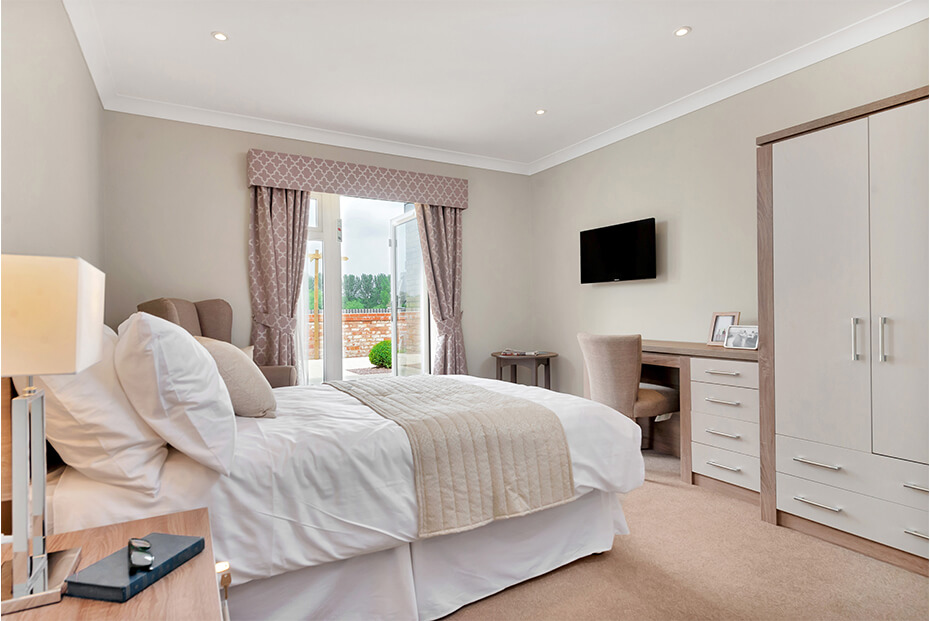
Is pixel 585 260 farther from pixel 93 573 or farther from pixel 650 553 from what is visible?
pixel 93 573

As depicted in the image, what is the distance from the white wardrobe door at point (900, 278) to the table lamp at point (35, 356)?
279cm

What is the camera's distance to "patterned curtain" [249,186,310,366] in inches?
161

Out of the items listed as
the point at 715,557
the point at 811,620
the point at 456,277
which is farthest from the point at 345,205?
the point at 811,620

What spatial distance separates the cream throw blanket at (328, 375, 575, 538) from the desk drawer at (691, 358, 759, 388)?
1.47 m

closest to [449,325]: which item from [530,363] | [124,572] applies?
[530,363]

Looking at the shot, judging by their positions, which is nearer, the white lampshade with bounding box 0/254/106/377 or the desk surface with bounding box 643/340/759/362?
the white lampshade with bounding box 0/254/106/377

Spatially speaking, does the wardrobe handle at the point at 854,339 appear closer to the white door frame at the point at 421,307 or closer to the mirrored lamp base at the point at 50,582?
the mirrored lamp base at the point at 50,582

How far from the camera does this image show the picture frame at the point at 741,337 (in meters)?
3.21

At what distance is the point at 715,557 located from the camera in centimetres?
229

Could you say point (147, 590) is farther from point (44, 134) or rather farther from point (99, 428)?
point (44, 134)

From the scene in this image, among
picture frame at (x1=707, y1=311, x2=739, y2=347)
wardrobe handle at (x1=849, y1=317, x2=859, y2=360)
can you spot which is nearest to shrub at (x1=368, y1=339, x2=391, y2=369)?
picture frame at (x1=707, y1=311, x2=739, y2=347)

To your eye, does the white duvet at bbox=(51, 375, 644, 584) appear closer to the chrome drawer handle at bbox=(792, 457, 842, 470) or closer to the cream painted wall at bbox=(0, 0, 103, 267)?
the cream painted wall at bbox=(0, 0, 103, 267)

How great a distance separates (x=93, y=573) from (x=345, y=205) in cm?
560

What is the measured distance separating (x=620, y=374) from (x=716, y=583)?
1.45 meters
